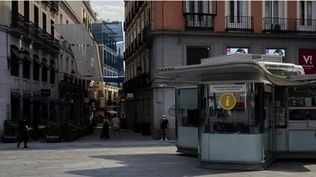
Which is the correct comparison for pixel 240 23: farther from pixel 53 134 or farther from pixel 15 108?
pixel 15 108

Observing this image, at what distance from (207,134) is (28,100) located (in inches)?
893

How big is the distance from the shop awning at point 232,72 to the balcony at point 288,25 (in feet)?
61.3

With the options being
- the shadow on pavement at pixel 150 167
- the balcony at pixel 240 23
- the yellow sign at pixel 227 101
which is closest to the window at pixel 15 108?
the balcony at pixel 240 23

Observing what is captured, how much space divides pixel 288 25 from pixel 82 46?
1515 cm

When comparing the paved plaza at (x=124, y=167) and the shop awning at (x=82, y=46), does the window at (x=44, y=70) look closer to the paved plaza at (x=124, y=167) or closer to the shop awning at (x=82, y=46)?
the shop awning at (x=82, y=46)

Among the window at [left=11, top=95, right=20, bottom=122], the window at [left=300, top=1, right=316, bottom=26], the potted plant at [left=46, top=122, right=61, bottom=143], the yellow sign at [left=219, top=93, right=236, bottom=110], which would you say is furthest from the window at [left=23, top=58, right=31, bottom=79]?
the yellow sign at [left=219, top=93, right=236, bottom=110]

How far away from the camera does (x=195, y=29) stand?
1310 inches

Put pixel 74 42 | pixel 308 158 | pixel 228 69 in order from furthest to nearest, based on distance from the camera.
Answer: pixel 74 42, pixel 308 158, pixel 228 69

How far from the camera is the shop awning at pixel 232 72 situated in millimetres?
14377

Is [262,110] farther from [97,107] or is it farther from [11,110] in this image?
[97,107]

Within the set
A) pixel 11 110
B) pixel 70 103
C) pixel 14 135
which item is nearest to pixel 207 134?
pixel 14 135

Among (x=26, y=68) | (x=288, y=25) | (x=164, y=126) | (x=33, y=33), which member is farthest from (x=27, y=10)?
(x=288, y=25)

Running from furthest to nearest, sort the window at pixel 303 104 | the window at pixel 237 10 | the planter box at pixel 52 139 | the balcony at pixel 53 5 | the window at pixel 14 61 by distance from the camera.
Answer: the balcony at pixel 53 5 → the window at pixel 237 10 → the window at pixel 14 61 → the planter box at pixel 52 139 → the window at pixel 303 104

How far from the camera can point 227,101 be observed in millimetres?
15227
